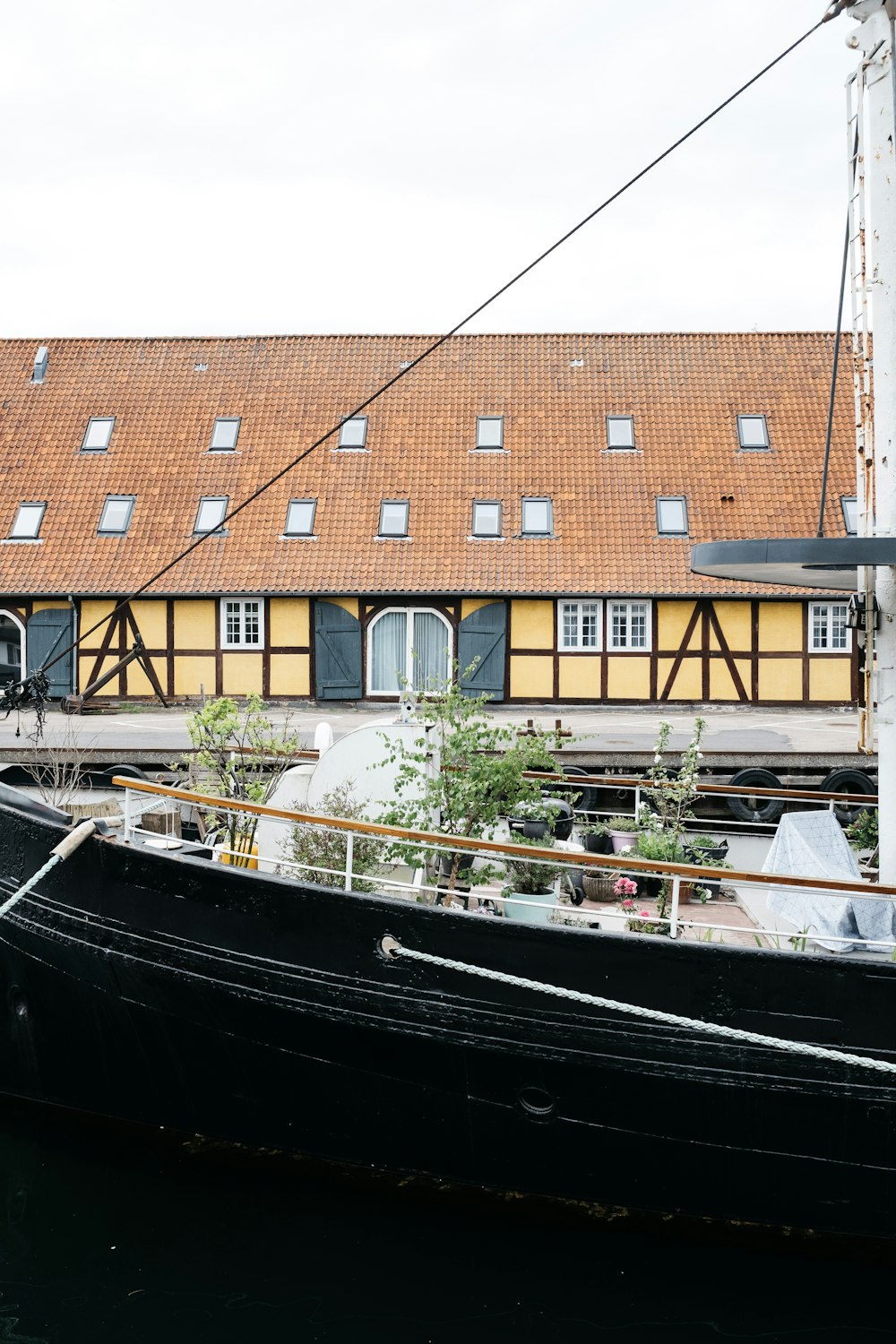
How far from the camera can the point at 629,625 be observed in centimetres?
1920

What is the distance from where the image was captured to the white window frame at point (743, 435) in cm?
2031

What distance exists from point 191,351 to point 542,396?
20.7 feet

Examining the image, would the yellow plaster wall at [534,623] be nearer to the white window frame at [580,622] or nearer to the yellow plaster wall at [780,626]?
the white window frame at [580,622]

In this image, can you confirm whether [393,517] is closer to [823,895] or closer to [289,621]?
[289,621]

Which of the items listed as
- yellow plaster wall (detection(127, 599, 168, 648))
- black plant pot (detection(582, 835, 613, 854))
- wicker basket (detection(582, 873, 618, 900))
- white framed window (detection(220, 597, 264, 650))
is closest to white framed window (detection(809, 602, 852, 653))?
white framed window (detection(220, 597, 264, 650))

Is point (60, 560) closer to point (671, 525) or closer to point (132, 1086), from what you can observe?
point (671, 525)

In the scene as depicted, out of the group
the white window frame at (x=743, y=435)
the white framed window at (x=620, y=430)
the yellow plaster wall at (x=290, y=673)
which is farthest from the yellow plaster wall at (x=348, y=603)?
the white window frame at (x=743, y=435)

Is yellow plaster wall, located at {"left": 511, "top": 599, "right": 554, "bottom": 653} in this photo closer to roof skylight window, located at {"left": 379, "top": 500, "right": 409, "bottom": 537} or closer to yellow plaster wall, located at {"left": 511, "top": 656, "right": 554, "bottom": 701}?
yellow plaster wall, located at {"left": 511, "top": 656, "right": 554, "bottom": 701}

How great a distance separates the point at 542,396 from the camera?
69.7 feet

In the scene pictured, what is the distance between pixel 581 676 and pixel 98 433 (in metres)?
9.00

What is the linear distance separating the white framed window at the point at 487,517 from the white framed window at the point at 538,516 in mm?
400

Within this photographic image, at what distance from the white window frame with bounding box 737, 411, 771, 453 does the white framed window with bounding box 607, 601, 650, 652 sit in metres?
3.30

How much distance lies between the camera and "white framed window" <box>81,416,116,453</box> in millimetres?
21094

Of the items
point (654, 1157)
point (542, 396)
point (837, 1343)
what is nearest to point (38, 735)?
point (654, 1157)
